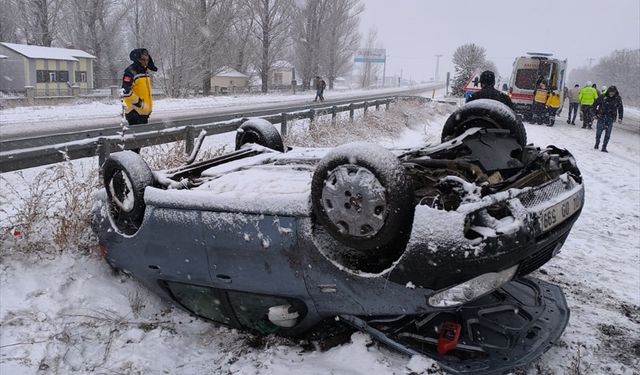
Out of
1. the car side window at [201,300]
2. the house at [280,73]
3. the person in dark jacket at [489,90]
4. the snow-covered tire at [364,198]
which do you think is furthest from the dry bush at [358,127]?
the house at [280,73]

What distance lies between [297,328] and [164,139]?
3.74m

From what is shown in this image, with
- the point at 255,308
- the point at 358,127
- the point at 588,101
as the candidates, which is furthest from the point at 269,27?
the point at 255,308

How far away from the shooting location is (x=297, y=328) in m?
3.13

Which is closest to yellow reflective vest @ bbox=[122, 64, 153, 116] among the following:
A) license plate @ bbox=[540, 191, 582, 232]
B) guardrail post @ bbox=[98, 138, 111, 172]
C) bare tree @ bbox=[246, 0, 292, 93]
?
guardrail post @ bbox=[98, 138, 111, 172]

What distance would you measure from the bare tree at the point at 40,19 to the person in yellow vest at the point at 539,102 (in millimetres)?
36085

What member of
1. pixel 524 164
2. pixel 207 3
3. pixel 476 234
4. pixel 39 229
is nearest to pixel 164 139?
pixel 39 229

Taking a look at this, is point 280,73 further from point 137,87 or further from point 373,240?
point 373,240

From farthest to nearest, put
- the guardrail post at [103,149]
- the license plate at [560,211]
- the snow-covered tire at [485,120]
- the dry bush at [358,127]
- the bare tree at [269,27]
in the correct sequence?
the bare tree at [269,27]
the dry bush at [358,127]
the guardrail post at [103,149]
the snow-covered tire at [485,120]
the license plate at [560,211]

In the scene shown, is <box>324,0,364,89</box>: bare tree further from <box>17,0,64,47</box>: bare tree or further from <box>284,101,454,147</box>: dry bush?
<box>284,101,454,147</box>: dry bush

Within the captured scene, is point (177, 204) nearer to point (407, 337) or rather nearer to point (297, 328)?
point (297, 328)

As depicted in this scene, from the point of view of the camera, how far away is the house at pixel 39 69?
112 ft

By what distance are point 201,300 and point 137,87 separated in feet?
14.4

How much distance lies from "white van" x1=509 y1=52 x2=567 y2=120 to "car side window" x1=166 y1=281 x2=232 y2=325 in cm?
1942

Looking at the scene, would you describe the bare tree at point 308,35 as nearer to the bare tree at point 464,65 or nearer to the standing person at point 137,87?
the bare tree at point 464,65
